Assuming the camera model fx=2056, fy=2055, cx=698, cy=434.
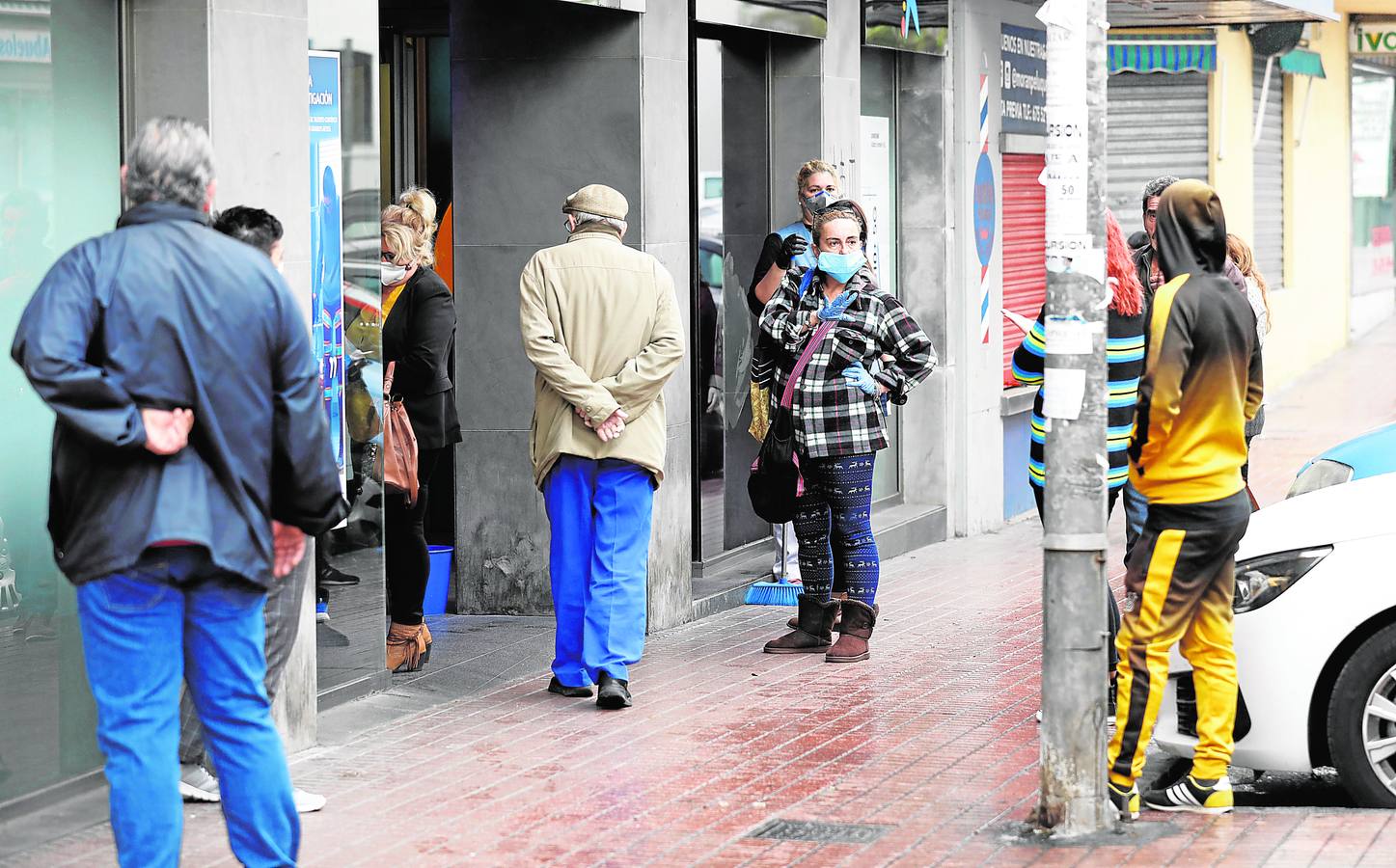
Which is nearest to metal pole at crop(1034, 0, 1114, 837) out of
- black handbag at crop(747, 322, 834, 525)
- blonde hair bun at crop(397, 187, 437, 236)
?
black handbag at crop(747, 322, 834, 525)

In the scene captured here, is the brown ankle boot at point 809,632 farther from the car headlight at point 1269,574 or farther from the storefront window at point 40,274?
the storefront window at point 40,274

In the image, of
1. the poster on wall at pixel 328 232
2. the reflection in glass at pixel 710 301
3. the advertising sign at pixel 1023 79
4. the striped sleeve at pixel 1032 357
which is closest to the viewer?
the striped sleeve at pixel 1032 357

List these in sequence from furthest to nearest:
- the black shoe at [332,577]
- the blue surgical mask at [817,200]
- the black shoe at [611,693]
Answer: the blue surgical mask at [817,200] → the black shoe at [611,693] → the black shoe at [332,577]

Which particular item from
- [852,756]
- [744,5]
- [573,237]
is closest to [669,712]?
[852,756]

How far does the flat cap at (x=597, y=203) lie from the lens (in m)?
8.12

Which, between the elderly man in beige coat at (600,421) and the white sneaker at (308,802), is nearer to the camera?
the white sneaker at (308,802)

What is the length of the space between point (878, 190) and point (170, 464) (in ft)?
26.9

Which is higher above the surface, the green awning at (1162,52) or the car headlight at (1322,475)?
the green awning at (1162,52)

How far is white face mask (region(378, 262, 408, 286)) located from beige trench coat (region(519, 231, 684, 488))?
0.71 meters

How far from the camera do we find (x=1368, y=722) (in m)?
6.21

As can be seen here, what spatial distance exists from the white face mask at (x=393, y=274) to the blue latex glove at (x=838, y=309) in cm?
175

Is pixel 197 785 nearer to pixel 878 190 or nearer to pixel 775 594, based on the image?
pixel 775 594

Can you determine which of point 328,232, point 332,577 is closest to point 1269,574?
Result: point 332,577

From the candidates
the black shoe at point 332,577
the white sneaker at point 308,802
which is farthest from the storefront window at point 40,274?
the black shoe at point 332,577
